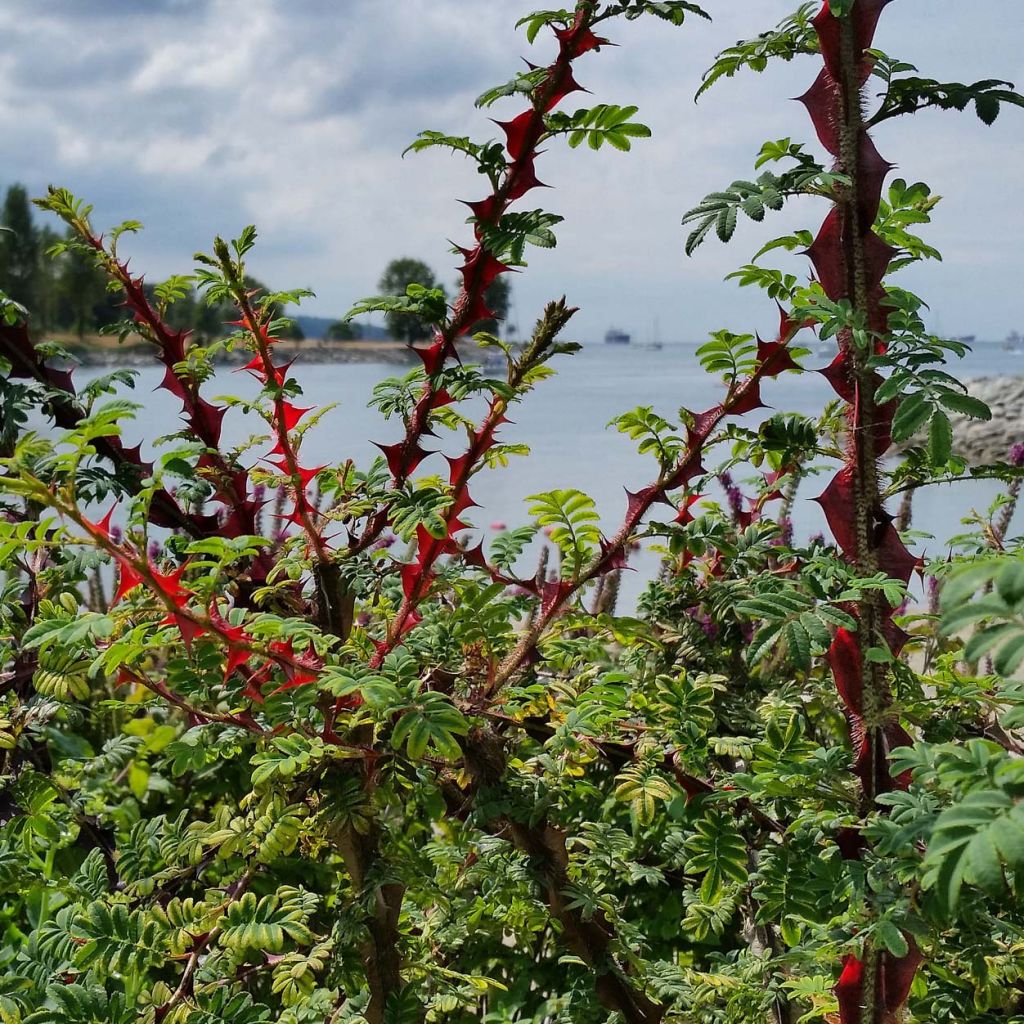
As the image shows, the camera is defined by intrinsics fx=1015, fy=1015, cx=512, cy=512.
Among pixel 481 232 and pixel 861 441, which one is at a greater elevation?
pixel 481 232

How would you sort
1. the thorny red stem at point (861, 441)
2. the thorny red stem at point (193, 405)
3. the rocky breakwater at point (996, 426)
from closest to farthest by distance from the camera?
1. the thorny red stem at point (861, 441)
2. the thorny red stem at point (193, 405)
3. the rocky breakwater at point (996, 426)

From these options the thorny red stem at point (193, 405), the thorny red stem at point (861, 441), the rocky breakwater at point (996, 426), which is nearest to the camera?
the thorny red stem at point (861, 441)

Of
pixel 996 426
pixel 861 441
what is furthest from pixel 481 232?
pixel 996 426

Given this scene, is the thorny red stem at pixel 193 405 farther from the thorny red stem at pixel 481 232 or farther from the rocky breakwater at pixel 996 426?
the rocky breakwater at pixel 996 426

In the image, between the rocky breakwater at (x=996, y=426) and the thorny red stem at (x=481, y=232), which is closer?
the thorny red stem at (x=481, y=232)

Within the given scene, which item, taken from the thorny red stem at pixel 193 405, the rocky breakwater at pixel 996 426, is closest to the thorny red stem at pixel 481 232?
the thorny red stem at pixel 193 405

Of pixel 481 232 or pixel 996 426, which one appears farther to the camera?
pixel 996 426

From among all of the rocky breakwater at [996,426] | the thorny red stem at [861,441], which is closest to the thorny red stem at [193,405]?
the thorny red stem at [861,441]

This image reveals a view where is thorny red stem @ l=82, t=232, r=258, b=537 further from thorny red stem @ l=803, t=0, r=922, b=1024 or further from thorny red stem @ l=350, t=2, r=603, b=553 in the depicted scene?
thorny red stem @ l=803, t=0, r=922, b=1024

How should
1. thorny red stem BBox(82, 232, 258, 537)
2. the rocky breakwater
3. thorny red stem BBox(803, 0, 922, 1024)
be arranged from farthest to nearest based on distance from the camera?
the rocky breakwater
thorny red stem BBox(82, 232, 258, 537)
thorny red stem BBox(803, 0, 922, 1024)

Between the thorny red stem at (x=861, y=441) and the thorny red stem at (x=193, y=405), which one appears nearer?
the thorny red stem at (x=861, y=441)

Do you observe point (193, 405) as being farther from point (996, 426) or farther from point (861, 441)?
point (996, 426)

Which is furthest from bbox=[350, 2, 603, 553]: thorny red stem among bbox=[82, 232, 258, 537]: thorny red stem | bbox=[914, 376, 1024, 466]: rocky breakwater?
bbox=[914, 376, 1024, 466]: rocky breakwater

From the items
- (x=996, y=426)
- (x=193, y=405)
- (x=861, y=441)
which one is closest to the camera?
(x=861, y=441)
